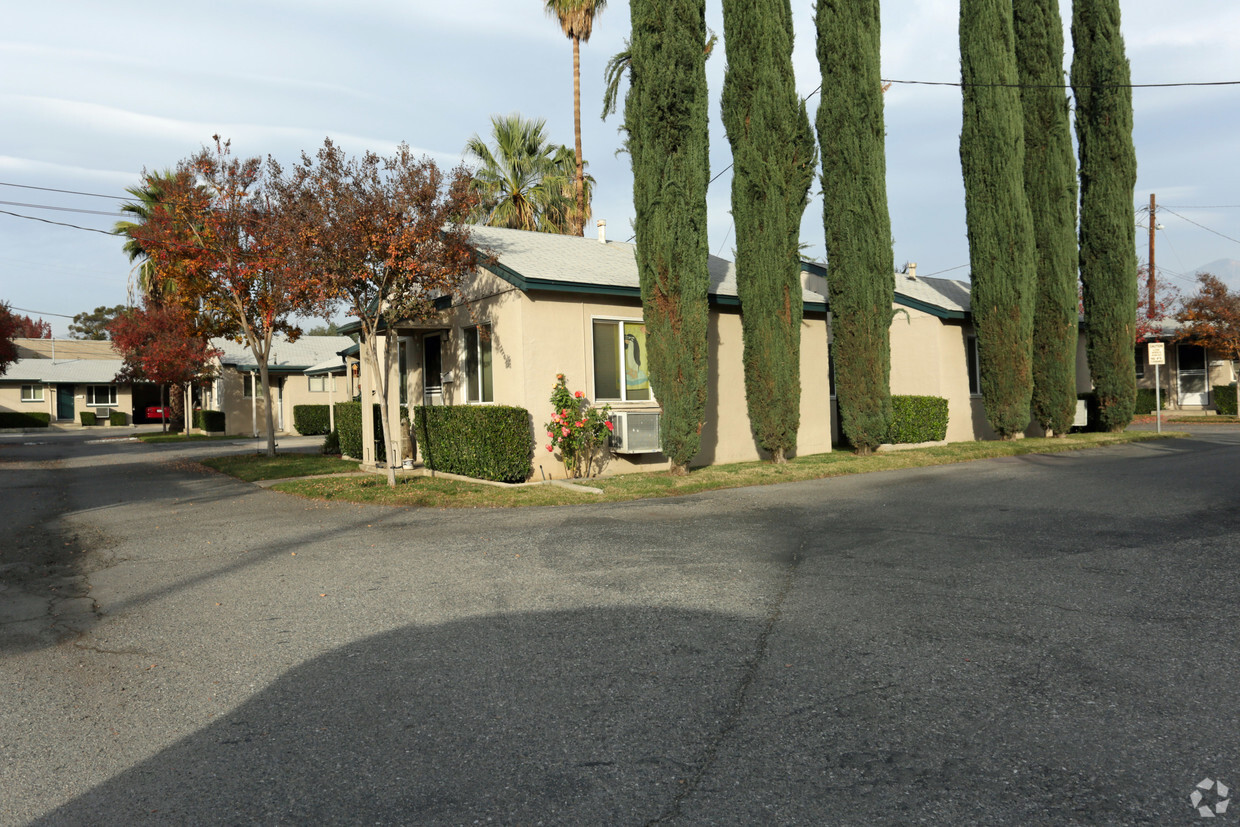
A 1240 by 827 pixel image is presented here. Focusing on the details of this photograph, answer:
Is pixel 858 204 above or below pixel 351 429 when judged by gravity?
above

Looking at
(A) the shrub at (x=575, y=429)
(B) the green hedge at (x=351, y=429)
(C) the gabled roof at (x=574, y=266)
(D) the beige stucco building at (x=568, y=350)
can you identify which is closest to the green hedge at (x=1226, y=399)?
(C) the gabled roof at (x=574, y=266)

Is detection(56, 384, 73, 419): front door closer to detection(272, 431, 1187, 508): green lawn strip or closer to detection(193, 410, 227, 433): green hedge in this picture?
detection(193, 410, 227, 433): green hedge

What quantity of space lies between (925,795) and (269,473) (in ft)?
49.7

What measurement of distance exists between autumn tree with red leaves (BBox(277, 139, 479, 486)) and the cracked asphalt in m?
4.91

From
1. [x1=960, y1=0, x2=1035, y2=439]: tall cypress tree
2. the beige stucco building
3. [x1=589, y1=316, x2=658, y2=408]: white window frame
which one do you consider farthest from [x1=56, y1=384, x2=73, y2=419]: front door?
[x1=960, y1=0, x2=1035, y2=439]: tall cypress tree

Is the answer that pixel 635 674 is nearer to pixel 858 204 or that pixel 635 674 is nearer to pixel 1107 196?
pixel 858 204

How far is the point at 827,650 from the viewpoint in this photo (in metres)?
4.41

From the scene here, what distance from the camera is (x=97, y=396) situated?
47.8 meters

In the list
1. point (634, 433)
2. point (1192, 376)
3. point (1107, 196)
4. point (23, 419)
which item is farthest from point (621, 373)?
point (23, 419)

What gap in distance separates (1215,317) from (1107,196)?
44.8 ft

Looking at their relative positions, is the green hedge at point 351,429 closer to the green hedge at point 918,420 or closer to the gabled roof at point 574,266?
the gabled roof at point 574,266

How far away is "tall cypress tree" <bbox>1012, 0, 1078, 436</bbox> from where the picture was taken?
61.2 feet

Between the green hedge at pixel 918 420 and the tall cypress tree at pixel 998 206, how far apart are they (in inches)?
50.6

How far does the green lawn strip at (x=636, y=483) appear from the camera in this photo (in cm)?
1101
